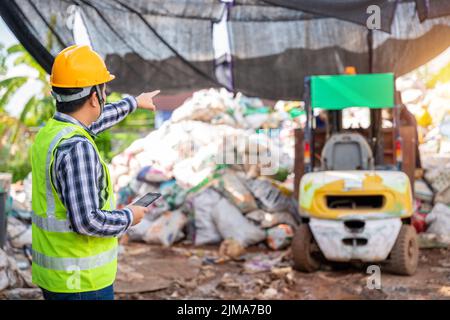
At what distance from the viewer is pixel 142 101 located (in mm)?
2502

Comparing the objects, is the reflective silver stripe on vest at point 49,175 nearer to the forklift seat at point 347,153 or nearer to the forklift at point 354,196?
the forklift at point 354,196

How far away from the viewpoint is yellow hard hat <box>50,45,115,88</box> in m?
1.89

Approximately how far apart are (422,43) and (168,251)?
13.8ft

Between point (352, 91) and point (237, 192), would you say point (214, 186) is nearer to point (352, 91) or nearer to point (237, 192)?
point (237, 192)

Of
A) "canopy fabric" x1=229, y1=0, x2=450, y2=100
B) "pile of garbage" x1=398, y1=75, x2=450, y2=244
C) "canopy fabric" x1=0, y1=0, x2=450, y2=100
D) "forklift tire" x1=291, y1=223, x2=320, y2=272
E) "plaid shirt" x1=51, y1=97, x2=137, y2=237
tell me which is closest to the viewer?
"plaid shirt" x1=51, y1=97, x2=137, y2=237

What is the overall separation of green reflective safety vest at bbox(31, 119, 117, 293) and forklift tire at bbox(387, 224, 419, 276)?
400cm

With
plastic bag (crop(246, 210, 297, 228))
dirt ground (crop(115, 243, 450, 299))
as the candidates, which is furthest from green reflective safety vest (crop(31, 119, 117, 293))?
plastic bag (crop(246, 210, 297, 228))

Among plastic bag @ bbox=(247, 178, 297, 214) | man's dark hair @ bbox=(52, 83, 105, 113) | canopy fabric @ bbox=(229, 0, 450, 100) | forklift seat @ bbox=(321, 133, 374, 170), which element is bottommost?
plastic bag @ bbox=(247, 178, 297, 214)

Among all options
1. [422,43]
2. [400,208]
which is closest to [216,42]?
[422,43]

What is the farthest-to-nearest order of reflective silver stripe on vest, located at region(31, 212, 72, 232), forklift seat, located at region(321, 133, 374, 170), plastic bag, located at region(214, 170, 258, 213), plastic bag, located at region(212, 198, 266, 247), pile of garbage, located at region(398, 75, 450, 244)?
plastic bag, located at region(214, 170, 258, 213), plastic bag, located at region(212, 198, 266, 247), pile of garbage, located at region(398, 75, 450, 244), forklift seat, located at region(321, 133, 374, 170), reflective silver stripe on vest, located at region(31, 212, 72, 232)

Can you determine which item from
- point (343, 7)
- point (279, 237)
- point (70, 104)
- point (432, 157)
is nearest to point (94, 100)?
point (70, 104)

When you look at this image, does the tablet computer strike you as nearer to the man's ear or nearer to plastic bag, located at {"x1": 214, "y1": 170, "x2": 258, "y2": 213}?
the man's ear

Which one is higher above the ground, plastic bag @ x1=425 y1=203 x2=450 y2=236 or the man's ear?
the man's ear
